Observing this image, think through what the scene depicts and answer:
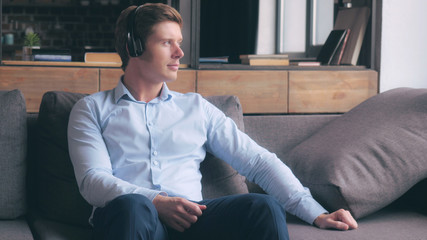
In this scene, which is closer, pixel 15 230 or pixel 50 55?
pixel 15 230

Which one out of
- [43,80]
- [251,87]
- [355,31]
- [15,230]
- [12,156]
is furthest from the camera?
[355,31]

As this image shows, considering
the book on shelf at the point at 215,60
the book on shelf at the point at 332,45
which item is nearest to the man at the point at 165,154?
the book on shelf at the point at 215,60

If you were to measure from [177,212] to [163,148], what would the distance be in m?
0.33

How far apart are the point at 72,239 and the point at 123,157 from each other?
0.28m

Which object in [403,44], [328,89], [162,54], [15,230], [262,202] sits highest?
[403,44]

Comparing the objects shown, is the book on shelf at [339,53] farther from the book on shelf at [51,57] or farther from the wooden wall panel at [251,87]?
the book on shelf at [51,57]

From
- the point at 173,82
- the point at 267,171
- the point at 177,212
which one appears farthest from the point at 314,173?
the point at 173,82

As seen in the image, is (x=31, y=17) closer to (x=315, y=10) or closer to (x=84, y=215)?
(x=315, y=10)

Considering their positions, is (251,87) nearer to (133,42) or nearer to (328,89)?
(328,89)

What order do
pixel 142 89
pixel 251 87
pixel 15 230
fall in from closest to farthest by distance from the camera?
pixel 15 230, pixel 142 89, pixel 251 87

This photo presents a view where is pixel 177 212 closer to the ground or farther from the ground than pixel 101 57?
closer to the ground

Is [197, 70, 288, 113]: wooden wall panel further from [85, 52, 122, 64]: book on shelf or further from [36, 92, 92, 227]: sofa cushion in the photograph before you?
[36, 92, 92, 227]: sofa cushion

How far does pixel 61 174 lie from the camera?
1699 millimetres

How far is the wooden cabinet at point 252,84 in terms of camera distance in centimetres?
245
